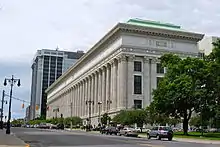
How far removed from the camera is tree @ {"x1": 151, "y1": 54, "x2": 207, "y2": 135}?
6038cm

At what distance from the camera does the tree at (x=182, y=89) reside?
198 feet

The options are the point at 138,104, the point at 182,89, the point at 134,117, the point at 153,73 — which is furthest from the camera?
the point at 153,73

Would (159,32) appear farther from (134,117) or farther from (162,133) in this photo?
(162,133)

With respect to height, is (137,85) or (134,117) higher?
(137,85)

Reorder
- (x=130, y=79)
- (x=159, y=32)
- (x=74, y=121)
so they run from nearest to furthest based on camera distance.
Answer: (x=130, y=79) < (x=159, y=32) < (x=74, y=121)

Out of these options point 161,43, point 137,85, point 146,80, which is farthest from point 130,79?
point 161,43

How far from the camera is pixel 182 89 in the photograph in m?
62.4

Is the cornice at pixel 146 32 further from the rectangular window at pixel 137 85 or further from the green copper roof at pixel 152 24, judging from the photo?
the rectangular window at pixel 137 85

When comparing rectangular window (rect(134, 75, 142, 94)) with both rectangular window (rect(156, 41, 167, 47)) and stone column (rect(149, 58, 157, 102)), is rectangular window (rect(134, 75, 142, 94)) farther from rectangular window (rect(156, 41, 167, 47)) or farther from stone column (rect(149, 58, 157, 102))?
rectangular window (rect(156, 41, 167, 47))

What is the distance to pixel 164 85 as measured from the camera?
219 ft

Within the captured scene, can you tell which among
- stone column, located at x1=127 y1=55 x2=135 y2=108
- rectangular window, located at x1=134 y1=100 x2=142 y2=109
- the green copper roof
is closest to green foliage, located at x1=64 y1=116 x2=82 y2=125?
rectangular window, located at x1=134 y1=100 x2=142 y2=109

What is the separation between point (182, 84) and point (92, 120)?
7277cm

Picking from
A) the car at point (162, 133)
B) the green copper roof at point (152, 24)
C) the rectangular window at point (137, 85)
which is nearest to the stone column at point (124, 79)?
the rectangular window at point (137, 85)

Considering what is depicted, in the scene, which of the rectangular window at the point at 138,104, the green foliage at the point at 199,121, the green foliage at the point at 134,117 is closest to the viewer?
the green foliage at the point at 199,121
